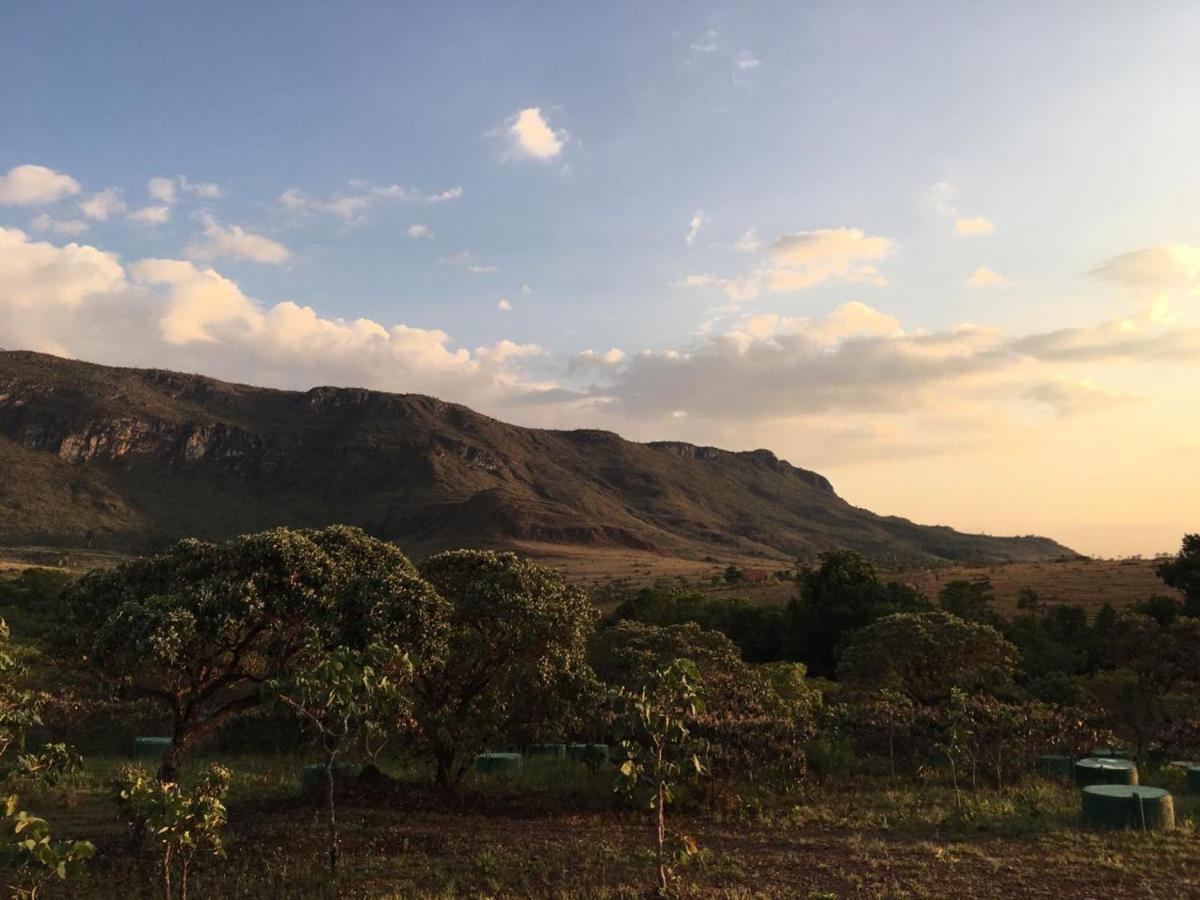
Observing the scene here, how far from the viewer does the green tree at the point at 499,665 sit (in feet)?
53.8

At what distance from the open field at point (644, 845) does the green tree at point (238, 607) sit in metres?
2.67

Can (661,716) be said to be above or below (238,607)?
below

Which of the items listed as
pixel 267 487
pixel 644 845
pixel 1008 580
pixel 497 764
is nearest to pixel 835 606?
pixel 497 764

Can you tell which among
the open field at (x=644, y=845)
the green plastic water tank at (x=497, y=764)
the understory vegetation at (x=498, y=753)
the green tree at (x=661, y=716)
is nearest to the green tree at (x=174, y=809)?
the understory vegetation at (x=498, y=753)

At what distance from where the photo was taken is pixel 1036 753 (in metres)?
19.8

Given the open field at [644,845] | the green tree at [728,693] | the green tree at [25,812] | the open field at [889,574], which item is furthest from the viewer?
the open field at [889,574]

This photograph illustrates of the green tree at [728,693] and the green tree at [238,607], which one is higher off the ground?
the green tree at [238,607]

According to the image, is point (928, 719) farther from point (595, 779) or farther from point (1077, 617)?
point (1077, 617)

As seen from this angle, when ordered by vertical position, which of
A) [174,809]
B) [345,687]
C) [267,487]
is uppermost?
[267,487]

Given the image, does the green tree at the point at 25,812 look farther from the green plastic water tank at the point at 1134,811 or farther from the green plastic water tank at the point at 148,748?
the green plastic water tank at the point at 1134,811

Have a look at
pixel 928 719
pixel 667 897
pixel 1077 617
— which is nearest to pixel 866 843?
pixel 667 897

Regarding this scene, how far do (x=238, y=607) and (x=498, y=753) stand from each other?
1066 centimetres

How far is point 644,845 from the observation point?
13445mm

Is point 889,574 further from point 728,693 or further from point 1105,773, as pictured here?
point 728,693
